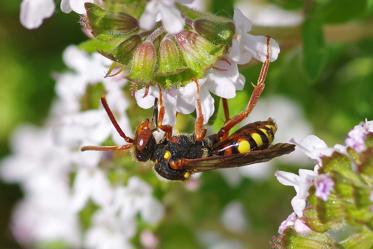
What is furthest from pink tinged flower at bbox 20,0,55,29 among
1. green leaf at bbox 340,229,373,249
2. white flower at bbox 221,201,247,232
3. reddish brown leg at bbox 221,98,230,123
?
white flower at bbox 221,201,247,232

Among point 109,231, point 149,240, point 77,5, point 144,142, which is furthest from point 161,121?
point 109,231

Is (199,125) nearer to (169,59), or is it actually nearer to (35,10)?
(169,59)

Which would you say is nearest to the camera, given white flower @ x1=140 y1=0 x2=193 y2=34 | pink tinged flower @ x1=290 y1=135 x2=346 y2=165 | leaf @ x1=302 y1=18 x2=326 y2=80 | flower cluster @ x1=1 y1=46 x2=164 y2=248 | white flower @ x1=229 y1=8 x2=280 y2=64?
white flower @ x1=140 y1=0 x2=193 y2=34

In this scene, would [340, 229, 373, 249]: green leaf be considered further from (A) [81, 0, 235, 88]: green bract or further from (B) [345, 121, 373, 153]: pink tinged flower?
(A) [81, 0, 235, 88]: green bract

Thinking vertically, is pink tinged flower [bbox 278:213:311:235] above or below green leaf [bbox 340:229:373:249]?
below

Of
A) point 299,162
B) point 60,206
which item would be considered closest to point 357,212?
point 299,162

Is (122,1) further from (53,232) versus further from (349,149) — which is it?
(53,232)

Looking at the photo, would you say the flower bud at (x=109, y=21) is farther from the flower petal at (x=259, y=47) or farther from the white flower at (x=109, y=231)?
the white flower at (x=109, y=231)
